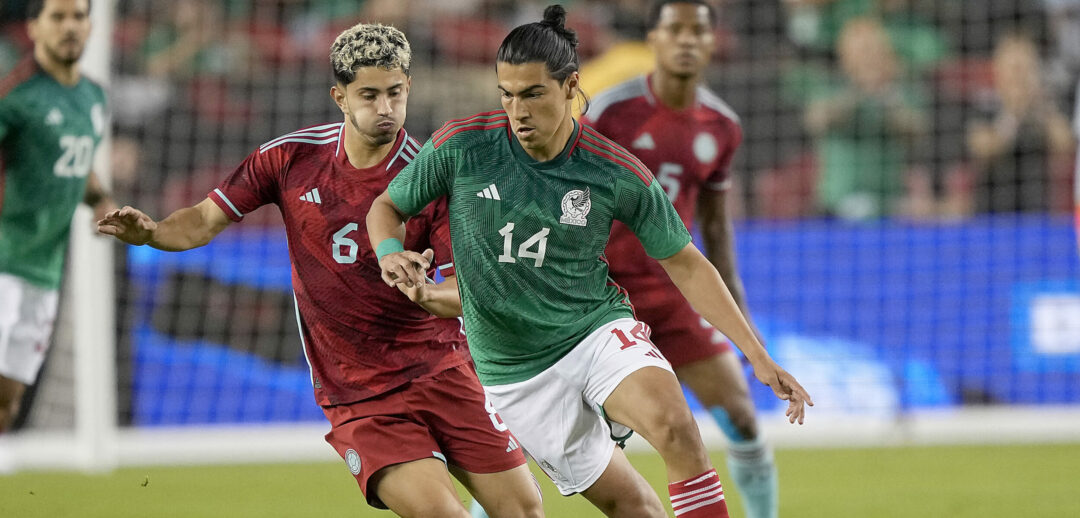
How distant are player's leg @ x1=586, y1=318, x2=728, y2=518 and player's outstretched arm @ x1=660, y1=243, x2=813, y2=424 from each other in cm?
24

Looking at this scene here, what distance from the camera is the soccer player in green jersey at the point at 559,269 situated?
4227 mm

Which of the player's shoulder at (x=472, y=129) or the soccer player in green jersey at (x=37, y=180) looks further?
the soccer player in green jersey at (x=37, y=180)

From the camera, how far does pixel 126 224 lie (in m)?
4.38

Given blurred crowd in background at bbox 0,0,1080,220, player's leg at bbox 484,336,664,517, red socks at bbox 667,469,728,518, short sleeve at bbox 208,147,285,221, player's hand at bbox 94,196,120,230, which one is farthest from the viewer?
blurred crowd in background at bbox 0,0,1080,220

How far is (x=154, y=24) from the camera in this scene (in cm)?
1286

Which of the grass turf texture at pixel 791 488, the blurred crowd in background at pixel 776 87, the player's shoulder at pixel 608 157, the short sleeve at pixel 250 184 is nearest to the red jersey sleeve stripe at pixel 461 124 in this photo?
the player's shoulder at pixel 608 157

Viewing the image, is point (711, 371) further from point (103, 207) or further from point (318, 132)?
point (103, 207)

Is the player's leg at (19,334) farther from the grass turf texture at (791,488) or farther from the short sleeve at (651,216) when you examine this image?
the short sleeve at (651,216)

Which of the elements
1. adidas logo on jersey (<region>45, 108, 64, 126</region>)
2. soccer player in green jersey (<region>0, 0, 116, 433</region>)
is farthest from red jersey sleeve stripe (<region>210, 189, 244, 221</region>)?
adidas logo on jersey (<region>45, 108, 64, 126</region>)

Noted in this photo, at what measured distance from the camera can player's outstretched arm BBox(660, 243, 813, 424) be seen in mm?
4094

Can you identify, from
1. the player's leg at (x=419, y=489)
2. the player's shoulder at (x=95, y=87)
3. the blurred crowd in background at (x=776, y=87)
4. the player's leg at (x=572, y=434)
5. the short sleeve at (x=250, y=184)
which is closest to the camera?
the player's leg at (x=419, y=489)

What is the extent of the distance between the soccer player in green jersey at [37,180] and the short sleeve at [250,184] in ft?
8.86

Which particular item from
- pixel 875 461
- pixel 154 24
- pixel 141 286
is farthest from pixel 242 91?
pixel 875 461

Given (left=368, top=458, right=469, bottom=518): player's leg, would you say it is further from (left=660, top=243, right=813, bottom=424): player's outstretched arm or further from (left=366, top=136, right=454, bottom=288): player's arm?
(left=660, top=243, right=813, bottom=424): player's outstretched arm
